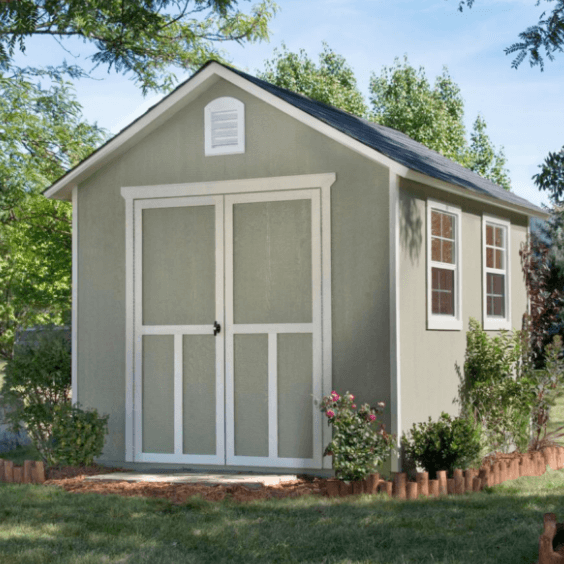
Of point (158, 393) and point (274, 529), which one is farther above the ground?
point (158, 393)

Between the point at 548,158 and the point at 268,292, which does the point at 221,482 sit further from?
the point at 548,158

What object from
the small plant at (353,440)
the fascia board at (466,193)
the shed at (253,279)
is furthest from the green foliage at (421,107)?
the small plant at (353,440)

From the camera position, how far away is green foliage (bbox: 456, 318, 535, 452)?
11555 millimetres

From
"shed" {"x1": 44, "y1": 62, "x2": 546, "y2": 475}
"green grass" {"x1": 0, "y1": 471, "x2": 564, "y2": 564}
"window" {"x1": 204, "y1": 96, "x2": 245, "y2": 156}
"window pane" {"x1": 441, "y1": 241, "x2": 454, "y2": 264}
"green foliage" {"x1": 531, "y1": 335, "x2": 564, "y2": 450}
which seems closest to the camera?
"green grass" {"x1": 0, "y1": 471, "x2": 564, "y2": 564}

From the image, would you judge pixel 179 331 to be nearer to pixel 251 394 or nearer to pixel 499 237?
pixel 251 394

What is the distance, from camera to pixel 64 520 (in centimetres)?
789

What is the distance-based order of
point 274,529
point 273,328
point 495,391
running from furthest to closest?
point 495,391 < point 273,328 < point 274,529

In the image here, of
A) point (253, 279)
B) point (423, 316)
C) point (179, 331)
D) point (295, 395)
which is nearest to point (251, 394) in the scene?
point (295, 395)

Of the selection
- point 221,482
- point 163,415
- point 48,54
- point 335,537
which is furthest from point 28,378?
point 48,54

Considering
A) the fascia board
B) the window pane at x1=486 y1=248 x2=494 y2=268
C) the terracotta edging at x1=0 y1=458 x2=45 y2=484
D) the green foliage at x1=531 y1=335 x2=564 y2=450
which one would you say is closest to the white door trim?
the fascia board

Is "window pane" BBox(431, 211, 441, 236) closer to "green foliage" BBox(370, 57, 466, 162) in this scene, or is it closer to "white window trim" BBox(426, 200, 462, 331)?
"white window trim" BBox(426, 200, 462, 331)

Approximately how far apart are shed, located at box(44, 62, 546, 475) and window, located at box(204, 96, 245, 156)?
0.6 inches

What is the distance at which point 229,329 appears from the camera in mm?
10398

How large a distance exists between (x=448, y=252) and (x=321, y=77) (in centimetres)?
2551
